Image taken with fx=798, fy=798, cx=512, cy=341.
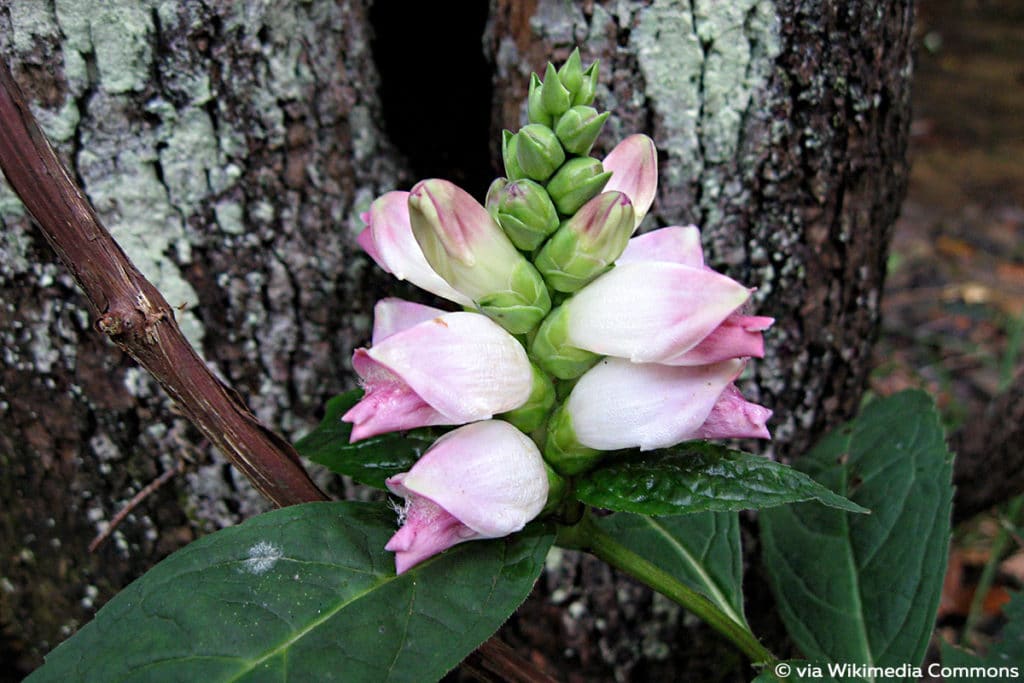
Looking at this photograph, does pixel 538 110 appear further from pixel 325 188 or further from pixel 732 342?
pixel 325 188

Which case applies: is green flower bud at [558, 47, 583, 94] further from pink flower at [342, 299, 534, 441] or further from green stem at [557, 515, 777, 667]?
green stem at [557, 515, 777, 667]

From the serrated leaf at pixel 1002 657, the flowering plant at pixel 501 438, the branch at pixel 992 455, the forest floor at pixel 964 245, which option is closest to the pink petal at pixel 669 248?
the flowering plant at pixel 501 438

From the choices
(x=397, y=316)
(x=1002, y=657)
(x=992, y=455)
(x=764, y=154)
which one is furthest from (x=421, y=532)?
(x=992, y=455)

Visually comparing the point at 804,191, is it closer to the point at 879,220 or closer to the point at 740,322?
the point at 879,220

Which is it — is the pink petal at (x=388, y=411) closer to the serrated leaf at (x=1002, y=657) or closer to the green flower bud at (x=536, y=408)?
the green flower bud at (x=536, y=408)

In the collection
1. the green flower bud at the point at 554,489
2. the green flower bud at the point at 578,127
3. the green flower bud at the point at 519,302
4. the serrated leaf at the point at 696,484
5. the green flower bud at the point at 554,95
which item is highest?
the green flower bud at the point at 554,95

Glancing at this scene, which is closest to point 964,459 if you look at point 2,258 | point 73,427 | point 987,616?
point 987,616
